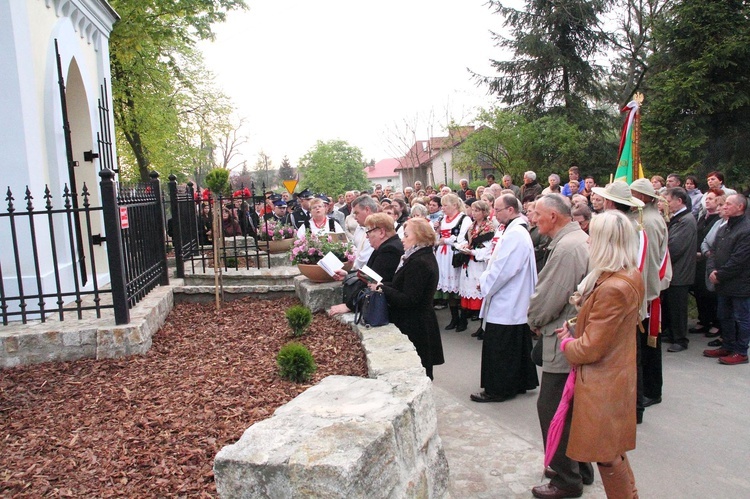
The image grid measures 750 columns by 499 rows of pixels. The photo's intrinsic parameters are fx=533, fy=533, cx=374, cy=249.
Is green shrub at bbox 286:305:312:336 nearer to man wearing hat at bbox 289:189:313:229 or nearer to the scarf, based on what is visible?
the scarf

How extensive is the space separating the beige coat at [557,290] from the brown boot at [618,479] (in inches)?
27.5

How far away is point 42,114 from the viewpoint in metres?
5.76

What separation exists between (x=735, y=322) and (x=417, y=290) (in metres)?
4.28

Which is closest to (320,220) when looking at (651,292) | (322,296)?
(322,296)

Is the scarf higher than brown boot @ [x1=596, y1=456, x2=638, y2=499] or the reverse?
higher

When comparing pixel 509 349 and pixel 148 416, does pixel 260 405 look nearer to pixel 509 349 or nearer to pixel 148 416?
pixel 148 416

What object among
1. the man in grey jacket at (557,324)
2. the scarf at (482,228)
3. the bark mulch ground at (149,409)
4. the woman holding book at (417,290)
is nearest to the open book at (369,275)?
the woman holding book at (417,290)

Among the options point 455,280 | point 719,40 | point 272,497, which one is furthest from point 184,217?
point 719,40

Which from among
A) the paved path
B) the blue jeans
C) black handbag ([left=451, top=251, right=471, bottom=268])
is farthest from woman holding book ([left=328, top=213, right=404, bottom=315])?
the blue jeans

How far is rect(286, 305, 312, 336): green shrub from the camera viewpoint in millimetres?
5043

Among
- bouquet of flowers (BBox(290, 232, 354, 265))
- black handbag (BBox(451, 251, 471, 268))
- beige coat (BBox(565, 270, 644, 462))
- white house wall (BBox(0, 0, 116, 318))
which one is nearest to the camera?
beige coat (BBox(565, 270, 644, 462))

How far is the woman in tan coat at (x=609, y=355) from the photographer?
2.87 m

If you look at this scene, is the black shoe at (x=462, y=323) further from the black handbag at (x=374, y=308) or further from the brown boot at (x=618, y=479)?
the brown boot at (x=618, y=479)

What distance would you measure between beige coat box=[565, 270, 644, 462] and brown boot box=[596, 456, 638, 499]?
0.29 feet
